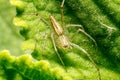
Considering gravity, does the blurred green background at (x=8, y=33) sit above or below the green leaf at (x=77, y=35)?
below

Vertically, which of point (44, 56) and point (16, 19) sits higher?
point (16, 19)

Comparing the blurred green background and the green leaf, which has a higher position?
the green leaf

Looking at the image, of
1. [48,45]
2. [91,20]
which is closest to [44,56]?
[48,45]

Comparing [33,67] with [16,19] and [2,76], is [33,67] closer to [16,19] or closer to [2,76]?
[2,76]

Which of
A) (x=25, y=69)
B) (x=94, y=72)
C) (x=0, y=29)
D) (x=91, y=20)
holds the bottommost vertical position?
(x=0, y=29)

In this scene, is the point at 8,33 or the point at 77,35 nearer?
the point at 77,35

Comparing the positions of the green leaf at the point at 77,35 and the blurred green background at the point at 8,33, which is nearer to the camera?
the green leaf at the point at 77,35

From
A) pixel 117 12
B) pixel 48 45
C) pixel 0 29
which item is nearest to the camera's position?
pixel 117 12

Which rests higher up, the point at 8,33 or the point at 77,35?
the point at 77,35
